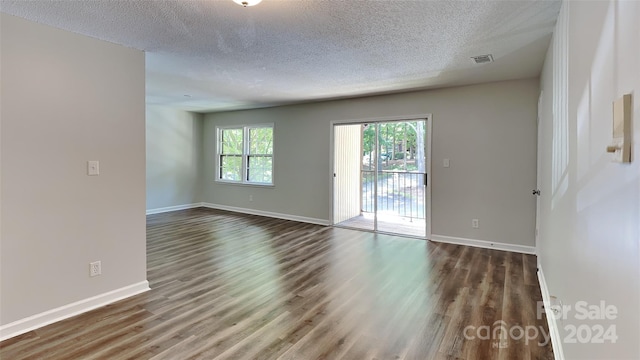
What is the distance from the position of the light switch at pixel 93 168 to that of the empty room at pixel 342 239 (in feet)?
0.06

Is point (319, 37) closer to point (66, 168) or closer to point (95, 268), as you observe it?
point (66, 168)

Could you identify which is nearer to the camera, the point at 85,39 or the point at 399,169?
the point at 85,39

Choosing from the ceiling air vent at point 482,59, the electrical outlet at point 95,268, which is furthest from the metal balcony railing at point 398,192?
the electrical outlet at point 95,268

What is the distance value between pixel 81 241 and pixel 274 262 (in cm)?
198

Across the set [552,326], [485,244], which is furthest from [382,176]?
[552,326]

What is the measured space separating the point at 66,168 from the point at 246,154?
494 centimetres

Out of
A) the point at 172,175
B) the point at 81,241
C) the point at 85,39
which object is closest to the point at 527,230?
the point at 81,241

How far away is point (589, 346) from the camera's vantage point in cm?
138

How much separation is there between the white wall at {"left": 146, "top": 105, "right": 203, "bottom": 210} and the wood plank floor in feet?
10.4

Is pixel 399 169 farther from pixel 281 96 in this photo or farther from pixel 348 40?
pixel 348 40

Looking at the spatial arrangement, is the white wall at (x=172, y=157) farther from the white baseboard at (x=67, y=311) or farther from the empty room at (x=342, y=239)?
the white baseboard at (x=67, y=311)

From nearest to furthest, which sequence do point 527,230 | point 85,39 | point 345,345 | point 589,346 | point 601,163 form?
point 601,163, point 589,346, point 345,345, point 85,39, point 527,230

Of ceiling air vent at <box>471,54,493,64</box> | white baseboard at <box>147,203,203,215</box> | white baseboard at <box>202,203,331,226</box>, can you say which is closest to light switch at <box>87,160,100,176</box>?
ceiling air vent at <box>471,54,493,64</box>

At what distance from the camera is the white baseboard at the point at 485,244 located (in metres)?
4.41
